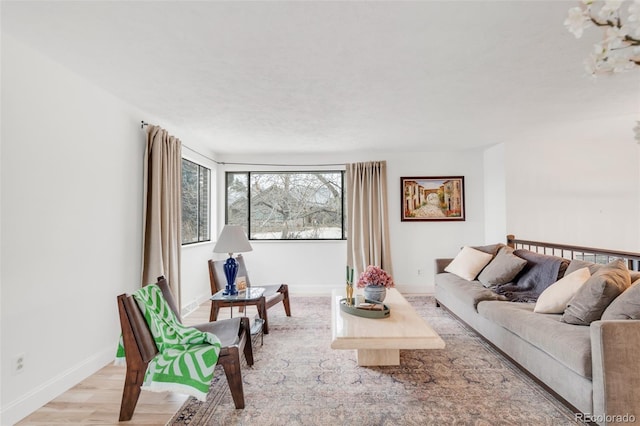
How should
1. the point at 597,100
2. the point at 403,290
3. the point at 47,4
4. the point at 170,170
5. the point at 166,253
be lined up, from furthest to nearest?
the point at 403,290 → the point at 170,170 → the point at 166,253 → the point at 597,100 → the point at 47,4

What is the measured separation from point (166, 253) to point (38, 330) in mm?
1301

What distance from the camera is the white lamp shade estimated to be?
3395 mm

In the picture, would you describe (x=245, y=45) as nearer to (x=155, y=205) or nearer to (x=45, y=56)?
(x=45, y=56)

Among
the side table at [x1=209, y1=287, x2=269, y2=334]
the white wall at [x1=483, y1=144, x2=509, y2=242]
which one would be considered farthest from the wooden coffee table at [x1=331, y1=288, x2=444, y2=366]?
the white wall at [x1=483, y1=144, x2=509, y2=242]

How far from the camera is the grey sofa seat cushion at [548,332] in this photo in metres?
1.98

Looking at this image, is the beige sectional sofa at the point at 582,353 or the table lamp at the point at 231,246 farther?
the table lamp at the point at 231,246

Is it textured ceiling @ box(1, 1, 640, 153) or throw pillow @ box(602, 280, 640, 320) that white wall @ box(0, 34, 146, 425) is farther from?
throw pillow @ box(602, 280, 640, 320)

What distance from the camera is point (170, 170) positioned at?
3.72 m

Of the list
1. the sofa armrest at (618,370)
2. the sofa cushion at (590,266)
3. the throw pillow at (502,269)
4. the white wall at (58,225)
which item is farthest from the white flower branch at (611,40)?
the throw pillow at (502,269)

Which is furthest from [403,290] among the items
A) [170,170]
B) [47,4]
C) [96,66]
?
[47,4]

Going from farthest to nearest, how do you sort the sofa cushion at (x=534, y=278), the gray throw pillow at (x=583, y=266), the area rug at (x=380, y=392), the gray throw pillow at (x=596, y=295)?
the sofa cushion at (x=534, y=278), the gray throw pillow at (x=583, y=266), the gray throw pillow at (x=596, y=295), the area rug at (x=380, y=392)

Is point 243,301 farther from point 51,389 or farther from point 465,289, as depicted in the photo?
point 465,289

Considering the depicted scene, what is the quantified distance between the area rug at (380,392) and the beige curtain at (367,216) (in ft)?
7.14

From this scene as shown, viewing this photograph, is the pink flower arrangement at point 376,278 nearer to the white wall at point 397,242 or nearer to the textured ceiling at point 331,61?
the textured ceiling at point 331,61
